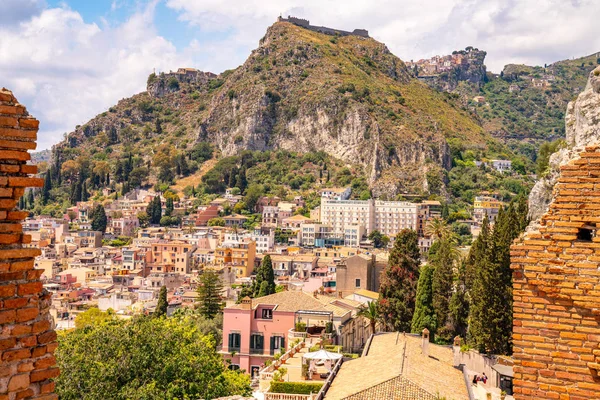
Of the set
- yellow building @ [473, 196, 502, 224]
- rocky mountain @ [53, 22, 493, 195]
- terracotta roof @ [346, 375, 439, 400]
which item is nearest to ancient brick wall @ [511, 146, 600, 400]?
terracotta roof @ [346, 375, 439, 400]

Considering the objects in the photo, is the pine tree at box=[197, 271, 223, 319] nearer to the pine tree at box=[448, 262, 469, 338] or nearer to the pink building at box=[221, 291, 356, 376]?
the pink building at box=[221, 291, 356, 376]

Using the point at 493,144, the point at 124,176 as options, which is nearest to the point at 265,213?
the point at 124,176

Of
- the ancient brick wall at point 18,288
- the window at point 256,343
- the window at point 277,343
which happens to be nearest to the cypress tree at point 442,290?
the window at point 277,343

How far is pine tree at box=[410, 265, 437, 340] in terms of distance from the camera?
34.3 meters

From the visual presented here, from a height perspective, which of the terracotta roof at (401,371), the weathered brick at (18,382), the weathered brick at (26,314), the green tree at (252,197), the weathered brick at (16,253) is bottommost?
the terracotta roof at (401,371)

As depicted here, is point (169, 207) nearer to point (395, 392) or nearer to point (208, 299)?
point (208, 299)

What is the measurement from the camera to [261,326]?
39.5m

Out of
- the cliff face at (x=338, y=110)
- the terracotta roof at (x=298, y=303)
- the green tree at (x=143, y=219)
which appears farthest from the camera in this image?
the cliff face at (x=338, y=110)

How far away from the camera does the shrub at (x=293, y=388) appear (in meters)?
24.0

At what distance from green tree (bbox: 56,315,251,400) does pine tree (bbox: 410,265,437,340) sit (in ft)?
45.4

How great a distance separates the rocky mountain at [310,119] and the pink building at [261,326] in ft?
300

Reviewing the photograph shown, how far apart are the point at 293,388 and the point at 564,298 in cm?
1975

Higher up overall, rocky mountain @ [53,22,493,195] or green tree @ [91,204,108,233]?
rocky mountain @ [53,22,493,195]

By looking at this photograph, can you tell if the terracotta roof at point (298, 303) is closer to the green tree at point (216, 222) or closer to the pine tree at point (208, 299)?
the pine tree at point (208, 299)
